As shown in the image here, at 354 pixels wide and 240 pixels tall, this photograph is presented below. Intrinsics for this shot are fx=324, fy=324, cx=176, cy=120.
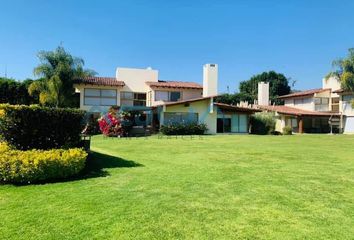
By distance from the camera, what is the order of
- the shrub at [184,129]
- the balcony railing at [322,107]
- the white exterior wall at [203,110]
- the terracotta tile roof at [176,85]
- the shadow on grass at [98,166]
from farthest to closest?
the balcony railing at [322,107], the terracotta tile roof at [176,85], the white exterior wall at [203,110], the shrub at [184,129], the shadow on grass at [98,166]

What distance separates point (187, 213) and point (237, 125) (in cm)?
3154

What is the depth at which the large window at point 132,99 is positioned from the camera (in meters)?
39.1

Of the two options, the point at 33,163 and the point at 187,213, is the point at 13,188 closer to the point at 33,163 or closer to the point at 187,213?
the point at 33,163

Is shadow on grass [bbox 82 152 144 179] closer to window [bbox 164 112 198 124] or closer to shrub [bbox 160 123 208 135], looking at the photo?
shrub [bbox 160 123 208 135]

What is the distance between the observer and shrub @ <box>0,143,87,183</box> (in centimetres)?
831

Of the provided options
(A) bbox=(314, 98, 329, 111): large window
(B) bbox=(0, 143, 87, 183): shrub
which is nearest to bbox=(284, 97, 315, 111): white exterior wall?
(A) bbox=(314, 98, 329, 111): large window

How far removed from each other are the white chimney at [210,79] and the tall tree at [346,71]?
51.2ft

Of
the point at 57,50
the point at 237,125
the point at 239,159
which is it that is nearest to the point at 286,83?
the point at 237,125

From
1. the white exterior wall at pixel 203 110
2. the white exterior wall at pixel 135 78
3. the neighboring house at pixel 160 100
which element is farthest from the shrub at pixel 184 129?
the white exterior wall at pixel 135 78

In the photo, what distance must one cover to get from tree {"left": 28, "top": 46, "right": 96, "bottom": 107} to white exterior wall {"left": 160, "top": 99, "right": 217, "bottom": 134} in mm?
10277

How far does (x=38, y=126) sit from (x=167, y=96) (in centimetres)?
2884

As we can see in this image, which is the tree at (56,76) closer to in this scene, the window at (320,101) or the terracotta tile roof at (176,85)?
the terracotta tile roof at (176,85)

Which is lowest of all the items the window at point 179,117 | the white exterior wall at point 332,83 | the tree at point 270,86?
the window at point 179,117

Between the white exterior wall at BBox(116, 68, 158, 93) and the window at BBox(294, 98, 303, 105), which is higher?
the white exterior wall at BBox(116, 68, 158, 93)
